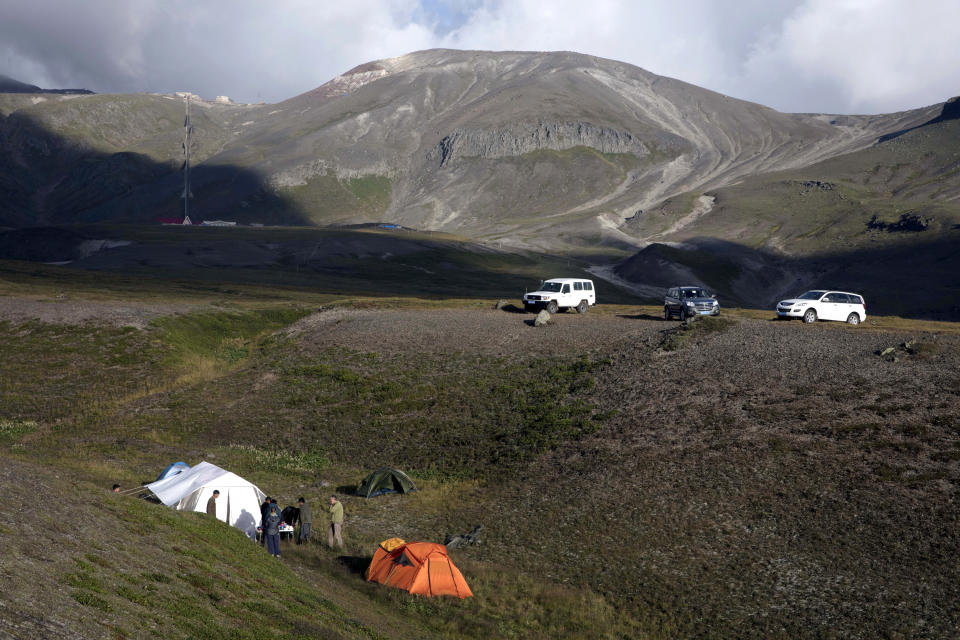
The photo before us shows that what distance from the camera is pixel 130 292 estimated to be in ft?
263

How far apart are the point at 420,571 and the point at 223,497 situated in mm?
8869

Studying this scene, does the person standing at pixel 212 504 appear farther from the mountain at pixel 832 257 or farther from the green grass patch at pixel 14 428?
the mountain at pixel 832 257

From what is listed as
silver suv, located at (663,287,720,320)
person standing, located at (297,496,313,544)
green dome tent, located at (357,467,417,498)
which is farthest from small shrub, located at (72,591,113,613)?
silver suv, located at (663,287,720,320)

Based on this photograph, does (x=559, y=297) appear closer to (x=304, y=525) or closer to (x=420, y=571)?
(x=304, y=525)

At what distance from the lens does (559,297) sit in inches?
2295

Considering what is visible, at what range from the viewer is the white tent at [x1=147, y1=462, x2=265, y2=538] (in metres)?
25.9

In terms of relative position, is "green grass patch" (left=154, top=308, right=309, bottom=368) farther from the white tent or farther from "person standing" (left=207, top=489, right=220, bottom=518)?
"person standing" (left=207, top=489, right=220, bottom=518)

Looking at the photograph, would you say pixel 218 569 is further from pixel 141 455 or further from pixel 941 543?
pixel 141 455

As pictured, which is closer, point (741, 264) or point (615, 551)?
point (615, 551)

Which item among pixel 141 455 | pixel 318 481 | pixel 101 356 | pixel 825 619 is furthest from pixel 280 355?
pixel 825 619

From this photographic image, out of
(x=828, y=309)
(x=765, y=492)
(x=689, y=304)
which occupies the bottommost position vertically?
(x=765, y=492)

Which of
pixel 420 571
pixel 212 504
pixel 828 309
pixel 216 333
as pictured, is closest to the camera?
pixel 420 571

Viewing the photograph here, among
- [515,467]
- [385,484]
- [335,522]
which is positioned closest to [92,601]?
[335,522]

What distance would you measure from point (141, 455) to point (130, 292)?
165 ft
